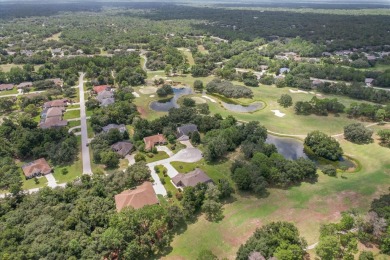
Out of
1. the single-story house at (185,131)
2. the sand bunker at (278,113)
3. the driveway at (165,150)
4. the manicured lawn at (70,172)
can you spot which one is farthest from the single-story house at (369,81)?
the manicured lawn at (70,172)

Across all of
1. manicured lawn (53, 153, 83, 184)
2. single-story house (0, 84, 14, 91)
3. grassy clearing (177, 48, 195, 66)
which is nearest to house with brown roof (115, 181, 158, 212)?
manicured lawn (53, 153, 83, 184)

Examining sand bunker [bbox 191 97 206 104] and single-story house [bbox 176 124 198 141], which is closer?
single-story house [bbox 176 124 198 141]

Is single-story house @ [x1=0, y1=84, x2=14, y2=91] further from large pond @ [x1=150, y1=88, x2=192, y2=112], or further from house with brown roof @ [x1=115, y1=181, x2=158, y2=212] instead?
house with brown roof @ [x1=115, y1=181, x2=158, y2=212]

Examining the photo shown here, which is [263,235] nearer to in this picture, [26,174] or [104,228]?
[104,228]

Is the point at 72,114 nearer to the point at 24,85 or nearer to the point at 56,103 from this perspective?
the point at 56,103

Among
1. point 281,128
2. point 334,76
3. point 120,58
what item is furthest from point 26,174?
point 334,76

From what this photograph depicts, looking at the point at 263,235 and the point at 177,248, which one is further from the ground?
the point at 263,235
